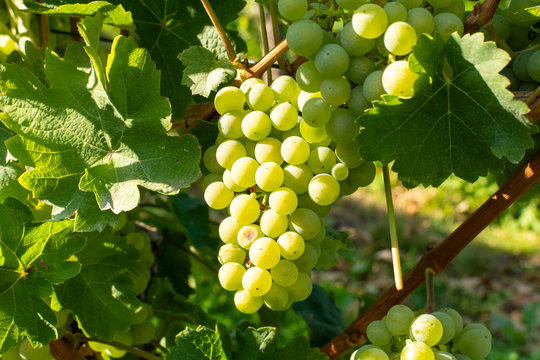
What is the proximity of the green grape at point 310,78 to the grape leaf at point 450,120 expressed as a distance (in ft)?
0.26

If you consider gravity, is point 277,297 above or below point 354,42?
below

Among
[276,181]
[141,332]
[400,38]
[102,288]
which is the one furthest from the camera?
[141,332]

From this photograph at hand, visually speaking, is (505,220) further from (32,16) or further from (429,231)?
(32,16)

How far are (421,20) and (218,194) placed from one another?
33 cm

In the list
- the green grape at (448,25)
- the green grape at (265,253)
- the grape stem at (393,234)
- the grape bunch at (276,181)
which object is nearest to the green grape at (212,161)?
the grape bunch at (276,181)

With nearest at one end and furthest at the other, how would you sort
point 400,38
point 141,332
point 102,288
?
point 400,38
point 102,288
point 141,332

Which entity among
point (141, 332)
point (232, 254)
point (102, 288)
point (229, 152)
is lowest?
point (141, 332)

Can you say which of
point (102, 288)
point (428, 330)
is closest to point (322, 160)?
point (428, 330)

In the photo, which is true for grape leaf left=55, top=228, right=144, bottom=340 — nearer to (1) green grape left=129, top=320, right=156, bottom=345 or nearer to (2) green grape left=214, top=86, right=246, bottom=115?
(1) green grape left=129, top=320, right=156, bottom=345

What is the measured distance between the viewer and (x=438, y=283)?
3602 mm

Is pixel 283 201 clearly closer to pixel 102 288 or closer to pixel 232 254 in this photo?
pixel 232 254

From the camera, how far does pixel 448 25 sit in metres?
0.66

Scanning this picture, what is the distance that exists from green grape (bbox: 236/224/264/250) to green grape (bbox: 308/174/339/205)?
0.29 feet

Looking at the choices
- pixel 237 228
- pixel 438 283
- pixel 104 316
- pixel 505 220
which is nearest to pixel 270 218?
pixel 237 228
